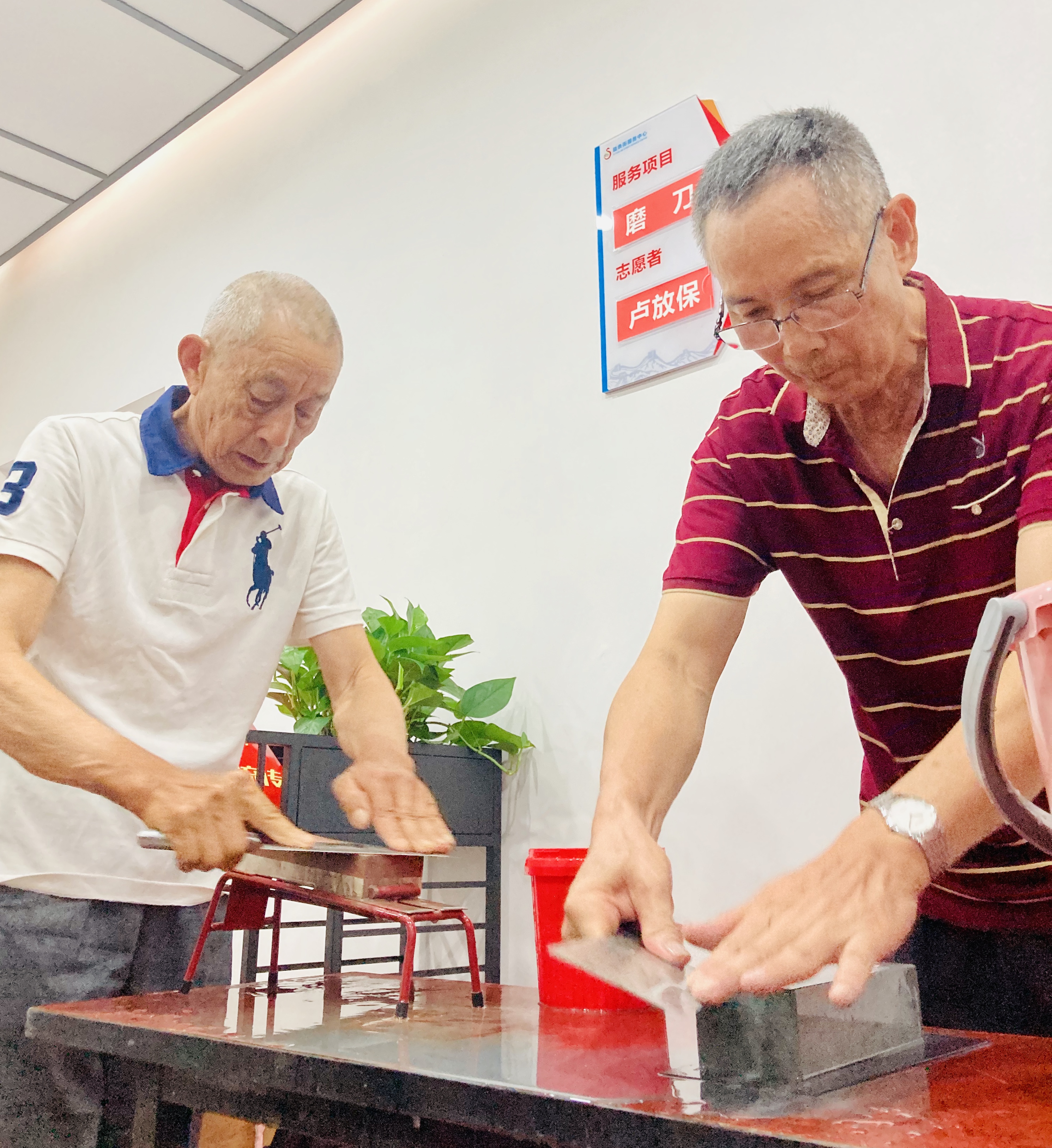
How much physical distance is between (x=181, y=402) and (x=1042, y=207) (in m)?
1.60

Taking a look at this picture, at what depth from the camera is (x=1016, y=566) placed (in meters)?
1.12

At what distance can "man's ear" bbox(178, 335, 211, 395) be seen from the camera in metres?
1.64

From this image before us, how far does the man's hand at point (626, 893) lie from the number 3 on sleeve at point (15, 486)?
0.93 meters

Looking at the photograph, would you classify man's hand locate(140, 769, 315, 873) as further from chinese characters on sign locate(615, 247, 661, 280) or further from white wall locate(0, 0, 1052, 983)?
chinese characters on sign locate(615, 247, 661, 280)

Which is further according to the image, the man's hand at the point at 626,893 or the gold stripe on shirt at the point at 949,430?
the gold stripe on shirt at the point at 949,430

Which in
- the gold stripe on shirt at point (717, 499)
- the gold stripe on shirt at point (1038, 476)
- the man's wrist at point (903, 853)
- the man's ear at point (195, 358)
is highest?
the man's ear at point (195, 358)

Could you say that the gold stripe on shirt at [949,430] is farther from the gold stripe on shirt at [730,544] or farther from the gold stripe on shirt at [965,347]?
the gold stripe on shirt at [730,544]

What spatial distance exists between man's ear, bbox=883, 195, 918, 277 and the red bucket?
104cm

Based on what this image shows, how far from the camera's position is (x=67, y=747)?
48.8 inches

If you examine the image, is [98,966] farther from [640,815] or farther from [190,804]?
[640,815]

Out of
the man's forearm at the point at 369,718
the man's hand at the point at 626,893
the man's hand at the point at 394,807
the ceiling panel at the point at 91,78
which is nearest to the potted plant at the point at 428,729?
the man's forearm at the point at 369,718

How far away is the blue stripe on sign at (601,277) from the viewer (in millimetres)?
2611

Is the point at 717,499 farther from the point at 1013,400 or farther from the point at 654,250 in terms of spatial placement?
the point at 654,250

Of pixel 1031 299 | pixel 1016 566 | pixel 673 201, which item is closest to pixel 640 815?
pixel 1016 566
